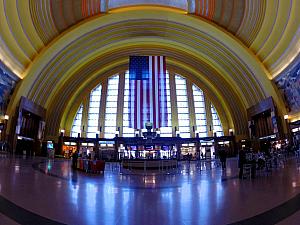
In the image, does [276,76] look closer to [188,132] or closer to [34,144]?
[188,132]

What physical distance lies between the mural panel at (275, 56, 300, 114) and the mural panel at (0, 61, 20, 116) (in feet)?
83.3

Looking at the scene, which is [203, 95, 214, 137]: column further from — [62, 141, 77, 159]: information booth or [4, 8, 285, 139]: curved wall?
[62, 141, 77, 159]: information booth

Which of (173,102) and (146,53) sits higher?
(146,53)

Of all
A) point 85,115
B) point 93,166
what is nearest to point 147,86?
point 93,166

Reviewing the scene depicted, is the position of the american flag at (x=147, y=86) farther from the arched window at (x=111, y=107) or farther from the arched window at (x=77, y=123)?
the arched window at (x=77, y=123)

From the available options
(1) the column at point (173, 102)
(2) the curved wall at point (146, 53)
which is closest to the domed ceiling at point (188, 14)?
(2) the curved wall at point (146, 53)

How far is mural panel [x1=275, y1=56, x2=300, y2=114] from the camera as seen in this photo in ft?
61.3

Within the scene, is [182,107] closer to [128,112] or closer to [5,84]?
[128,112]

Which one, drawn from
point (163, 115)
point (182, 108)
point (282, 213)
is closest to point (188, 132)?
point (182, 108)

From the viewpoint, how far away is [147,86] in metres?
22.8

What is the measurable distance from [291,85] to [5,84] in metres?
26.7

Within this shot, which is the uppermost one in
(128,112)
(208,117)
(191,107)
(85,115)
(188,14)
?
(188,14)

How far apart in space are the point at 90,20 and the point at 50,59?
6442 mm

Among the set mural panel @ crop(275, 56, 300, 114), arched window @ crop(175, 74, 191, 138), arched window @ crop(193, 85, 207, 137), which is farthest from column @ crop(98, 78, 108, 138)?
mural panel @ crop(275, 56, 300, 114)
